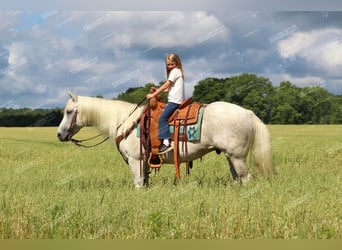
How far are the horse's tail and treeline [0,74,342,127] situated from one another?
15.9 m

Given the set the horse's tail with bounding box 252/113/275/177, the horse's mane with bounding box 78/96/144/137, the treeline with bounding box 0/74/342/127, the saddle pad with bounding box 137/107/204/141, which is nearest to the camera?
the saddle pad with bounding box 137/107/204/141

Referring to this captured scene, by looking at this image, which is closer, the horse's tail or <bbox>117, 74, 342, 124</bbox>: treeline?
the horse's tail

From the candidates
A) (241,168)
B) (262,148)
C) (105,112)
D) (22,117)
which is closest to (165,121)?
(105,112)

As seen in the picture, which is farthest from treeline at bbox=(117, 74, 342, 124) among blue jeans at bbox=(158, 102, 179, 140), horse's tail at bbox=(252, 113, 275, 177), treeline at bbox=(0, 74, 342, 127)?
blue jeans at bbox=(158, 102, 179, 140)

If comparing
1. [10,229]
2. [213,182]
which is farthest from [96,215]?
[213,182]

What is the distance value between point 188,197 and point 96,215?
5.55ft

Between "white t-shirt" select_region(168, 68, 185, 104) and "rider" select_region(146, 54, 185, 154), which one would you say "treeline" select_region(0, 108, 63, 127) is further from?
"white t-shirt" select_region(168, 68, 185, 104)

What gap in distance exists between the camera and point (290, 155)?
16.0 m

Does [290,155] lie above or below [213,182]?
below

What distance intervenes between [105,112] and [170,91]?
4.69 feet

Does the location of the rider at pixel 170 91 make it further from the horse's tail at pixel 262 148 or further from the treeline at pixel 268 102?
the treeline at pixel 268 102

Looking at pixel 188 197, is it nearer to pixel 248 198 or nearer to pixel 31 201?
pixel 248 198

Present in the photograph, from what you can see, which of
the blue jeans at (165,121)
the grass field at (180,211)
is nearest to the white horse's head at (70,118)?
the grass field at (180,211)

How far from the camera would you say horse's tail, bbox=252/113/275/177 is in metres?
8.90
